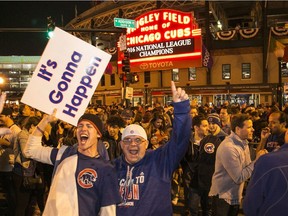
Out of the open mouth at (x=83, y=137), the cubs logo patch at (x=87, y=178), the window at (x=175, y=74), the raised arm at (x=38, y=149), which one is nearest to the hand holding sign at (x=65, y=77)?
the raised arm at (x=38, y=149)

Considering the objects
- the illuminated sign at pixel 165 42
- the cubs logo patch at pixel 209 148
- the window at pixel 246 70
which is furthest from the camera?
the window at pixel 246 70

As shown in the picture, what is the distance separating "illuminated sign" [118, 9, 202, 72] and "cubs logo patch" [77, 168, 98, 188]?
2480 cm

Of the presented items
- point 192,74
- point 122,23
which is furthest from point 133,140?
point 192,74

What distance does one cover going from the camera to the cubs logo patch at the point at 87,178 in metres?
2.98

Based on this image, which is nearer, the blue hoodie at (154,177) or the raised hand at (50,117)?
the blue hoodie at (154,177)

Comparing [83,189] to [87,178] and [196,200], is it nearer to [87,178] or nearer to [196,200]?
[87,178]

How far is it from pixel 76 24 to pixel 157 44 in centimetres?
2657

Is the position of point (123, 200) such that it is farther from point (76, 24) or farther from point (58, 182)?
point (76, 24)

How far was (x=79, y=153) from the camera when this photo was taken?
3277 mm

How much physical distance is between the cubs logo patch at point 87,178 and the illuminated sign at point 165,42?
2480 centimetres

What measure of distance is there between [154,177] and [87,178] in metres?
0.75

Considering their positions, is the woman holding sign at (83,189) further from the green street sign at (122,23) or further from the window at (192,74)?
the window at (192,74)

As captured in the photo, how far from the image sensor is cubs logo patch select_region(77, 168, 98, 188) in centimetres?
298

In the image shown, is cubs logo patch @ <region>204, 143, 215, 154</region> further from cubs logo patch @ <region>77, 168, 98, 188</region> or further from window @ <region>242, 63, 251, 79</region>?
window @ <region>242, 63, 251, 79</region>
